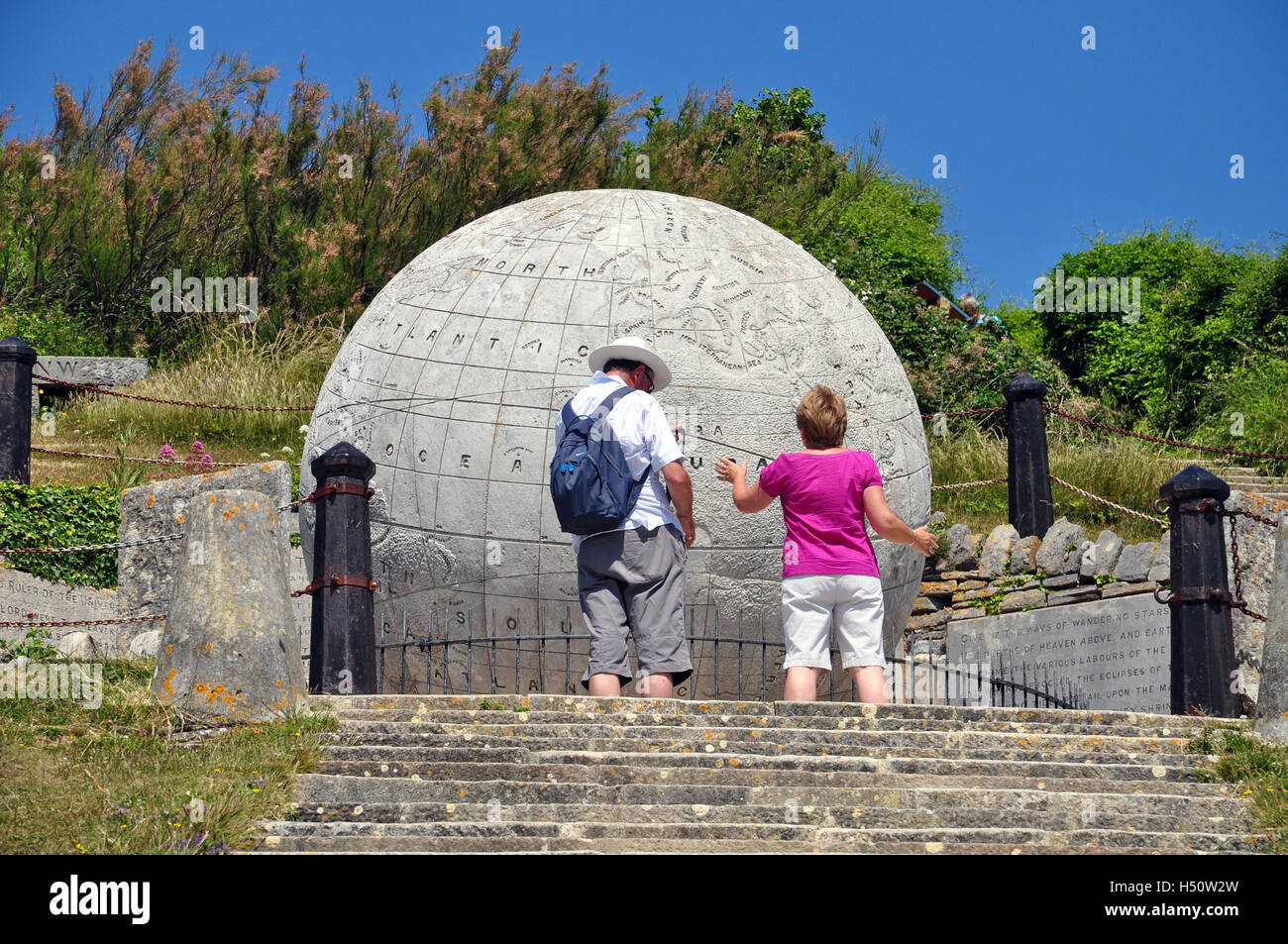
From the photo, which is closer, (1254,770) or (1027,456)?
(1254,770)

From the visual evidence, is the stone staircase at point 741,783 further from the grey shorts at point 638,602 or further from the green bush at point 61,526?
the green bush at point 61,526

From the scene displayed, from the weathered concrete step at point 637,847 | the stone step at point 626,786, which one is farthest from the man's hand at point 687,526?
the weathered concrete step at point 637,847

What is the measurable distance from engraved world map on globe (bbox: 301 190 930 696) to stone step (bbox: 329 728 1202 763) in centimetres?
228

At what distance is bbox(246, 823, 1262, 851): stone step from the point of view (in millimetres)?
4637

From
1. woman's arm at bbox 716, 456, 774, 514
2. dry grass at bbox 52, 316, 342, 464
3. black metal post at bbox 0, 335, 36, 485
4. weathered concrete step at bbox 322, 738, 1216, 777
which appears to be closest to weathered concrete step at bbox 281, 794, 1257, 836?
weathered concrete step at bbox 322, 738, 1216, 777

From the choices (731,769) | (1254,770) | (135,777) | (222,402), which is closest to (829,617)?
(731,769)

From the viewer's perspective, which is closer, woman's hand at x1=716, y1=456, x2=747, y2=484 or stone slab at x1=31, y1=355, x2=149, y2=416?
woman's hand at x1=716, y1=456, x2=747, y2=484

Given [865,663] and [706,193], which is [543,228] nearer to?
Answer: [865,663]

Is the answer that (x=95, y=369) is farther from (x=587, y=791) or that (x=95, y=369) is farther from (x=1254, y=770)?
(x=1254, y=770)

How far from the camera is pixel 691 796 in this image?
512cm

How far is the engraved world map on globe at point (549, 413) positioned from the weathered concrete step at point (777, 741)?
228 cm

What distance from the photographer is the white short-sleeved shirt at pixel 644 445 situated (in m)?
6.47

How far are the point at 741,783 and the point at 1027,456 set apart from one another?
7494 mm

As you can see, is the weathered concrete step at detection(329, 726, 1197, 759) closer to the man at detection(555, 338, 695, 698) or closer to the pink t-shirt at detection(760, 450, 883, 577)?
the man at detection(555, 338, 695, 698)
